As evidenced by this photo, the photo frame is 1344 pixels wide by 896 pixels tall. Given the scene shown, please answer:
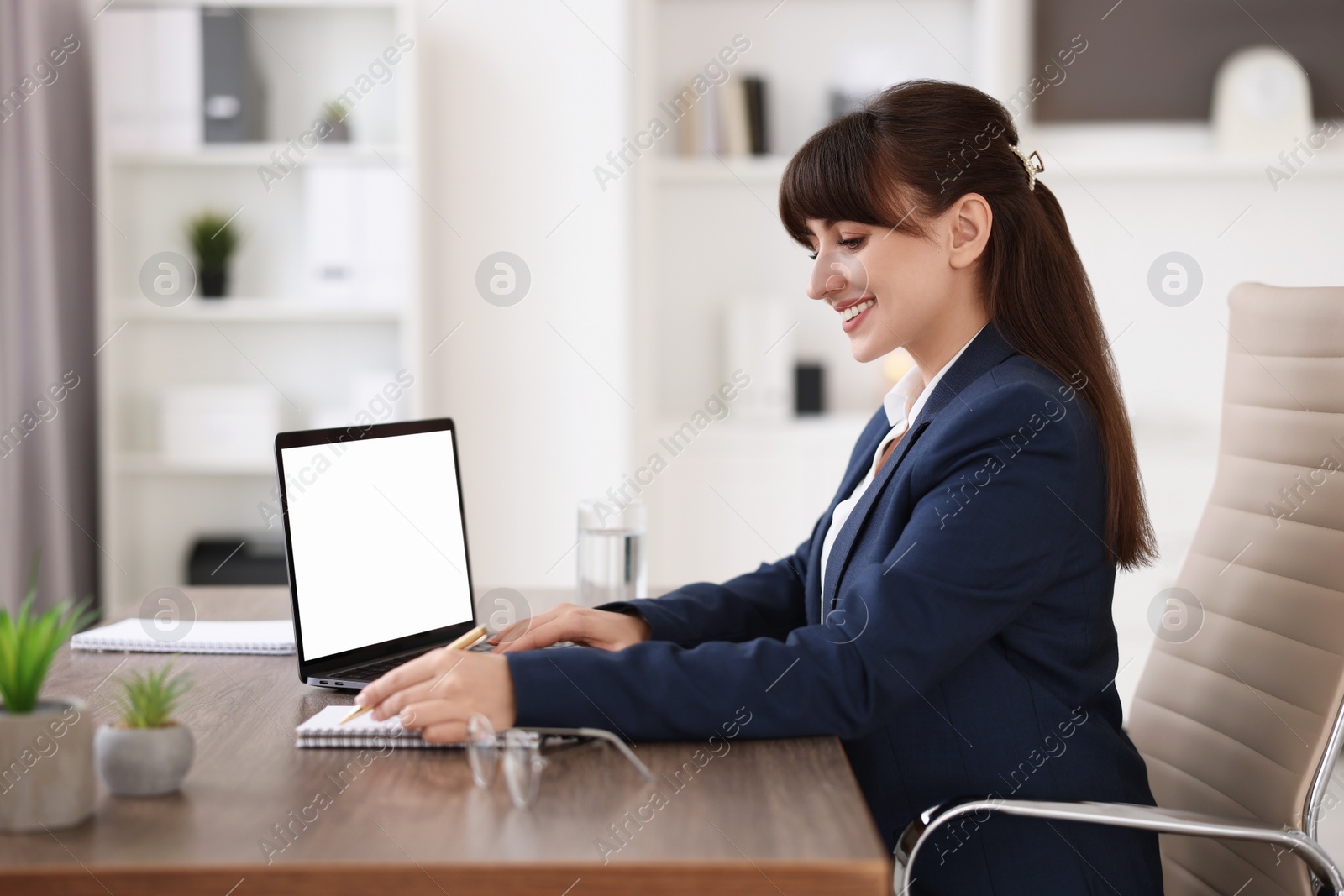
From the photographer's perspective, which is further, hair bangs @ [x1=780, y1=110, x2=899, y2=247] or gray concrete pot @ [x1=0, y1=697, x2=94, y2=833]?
hair bangs @ [x1=780, y1=110, x2=899, y2=247]

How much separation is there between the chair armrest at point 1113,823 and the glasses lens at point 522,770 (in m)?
0.37

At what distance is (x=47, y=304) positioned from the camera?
3098 millimetres

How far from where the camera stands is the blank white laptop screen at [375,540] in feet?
4.06

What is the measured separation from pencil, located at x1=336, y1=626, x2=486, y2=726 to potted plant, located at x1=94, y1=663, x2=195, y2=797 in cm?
17

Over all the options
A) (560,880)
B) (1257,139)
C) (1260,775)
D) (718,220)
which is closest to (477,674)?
(560,880)

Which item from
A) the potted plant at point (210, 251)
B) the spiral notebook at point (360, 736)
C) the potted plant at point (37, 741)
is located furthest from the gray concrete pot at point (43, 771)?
the potted plant at point (210, 251)

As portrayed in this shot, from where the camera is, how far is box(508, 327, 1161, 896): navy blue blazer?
1.01 metres

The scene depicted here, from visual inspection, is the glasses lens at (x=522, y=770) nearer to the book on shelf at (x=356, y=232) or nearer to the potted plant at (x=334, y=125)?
the book on shelf at (x=356, y=232)

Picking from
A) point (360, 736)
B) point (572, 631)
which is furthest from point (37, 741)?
point (572, 631)

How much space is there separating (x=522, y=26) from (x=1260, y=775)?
287 centimetres

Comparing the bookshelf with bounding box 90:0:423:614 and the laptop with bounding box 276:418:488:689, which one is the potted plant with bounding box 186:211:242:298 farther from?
the laptop with bounding box 276:418:488:689

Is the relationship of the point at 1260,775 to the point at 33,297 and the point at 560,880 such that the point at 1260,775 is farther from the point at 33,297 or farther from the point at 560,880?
the point at 33,297

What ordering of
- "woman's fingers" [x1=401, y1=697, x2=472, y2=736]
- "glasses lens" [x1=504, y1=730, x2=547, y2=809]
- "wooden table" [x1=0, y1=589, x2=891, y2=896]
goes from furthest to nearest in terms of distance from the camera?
"woman's fingers" [x1=401, y1=697, x2=472, y2=736] → "glasses lens" [x1=504, y1=730, x2=547, y2=809] → "wooden table" [x1=0, y1=589, x2=891, y2=896]

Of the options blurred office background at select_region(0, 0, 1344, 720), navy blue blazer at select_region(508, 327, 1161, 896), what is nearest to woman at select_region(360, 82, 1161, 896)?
navy blue blazer at select_region(508, 327, 1161, 896)
